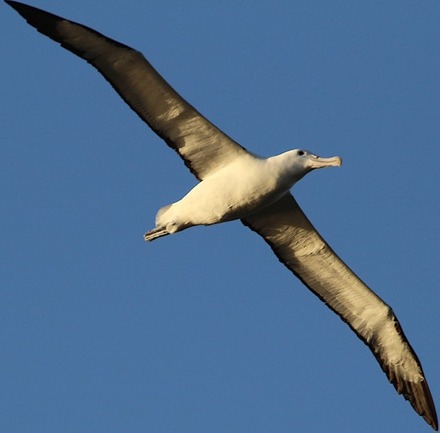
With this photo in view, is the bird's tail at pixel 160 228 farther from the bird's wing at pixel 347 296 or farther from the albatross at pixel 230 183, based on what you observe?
the bird's wing at pixel 347 296

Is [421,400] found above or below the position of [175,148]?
below

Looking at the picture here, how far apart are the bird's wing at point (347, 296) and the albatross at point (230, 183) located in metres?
0.02

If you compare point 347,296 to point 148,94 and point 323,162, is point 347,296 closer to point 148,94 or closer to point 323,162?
point 323,162

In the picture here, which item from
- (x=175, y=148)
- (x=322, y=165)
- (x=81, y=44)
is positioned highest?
(x=81, y=44)

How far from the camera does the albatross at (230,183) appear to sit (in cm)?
1789

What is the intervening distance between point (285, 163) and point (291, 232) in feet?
5.88

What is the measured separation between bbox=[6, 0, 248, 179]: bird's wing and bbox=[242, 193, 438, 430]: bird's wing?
1492mm

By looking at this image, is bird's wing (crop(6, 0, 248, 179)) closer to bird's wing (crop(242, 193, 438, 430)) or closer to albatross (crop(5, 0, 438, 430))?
albatross (crop(5, 0, 438, 430))

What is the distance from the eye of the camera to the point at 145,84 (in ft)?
59.4

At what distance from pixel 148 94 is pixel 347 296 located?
4.62 meters

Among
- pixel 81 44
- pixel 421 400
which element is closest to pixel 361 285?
pixel 421 400

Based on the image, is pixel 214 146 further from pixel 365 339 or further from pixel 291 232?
pixel 365 339

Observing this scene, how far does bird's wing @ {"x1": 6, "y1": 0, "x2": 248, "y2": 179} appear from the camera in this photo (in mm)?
17734

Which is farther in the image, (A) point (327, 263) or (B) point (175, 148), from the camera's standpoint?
Result: (A) point (327, 263)
